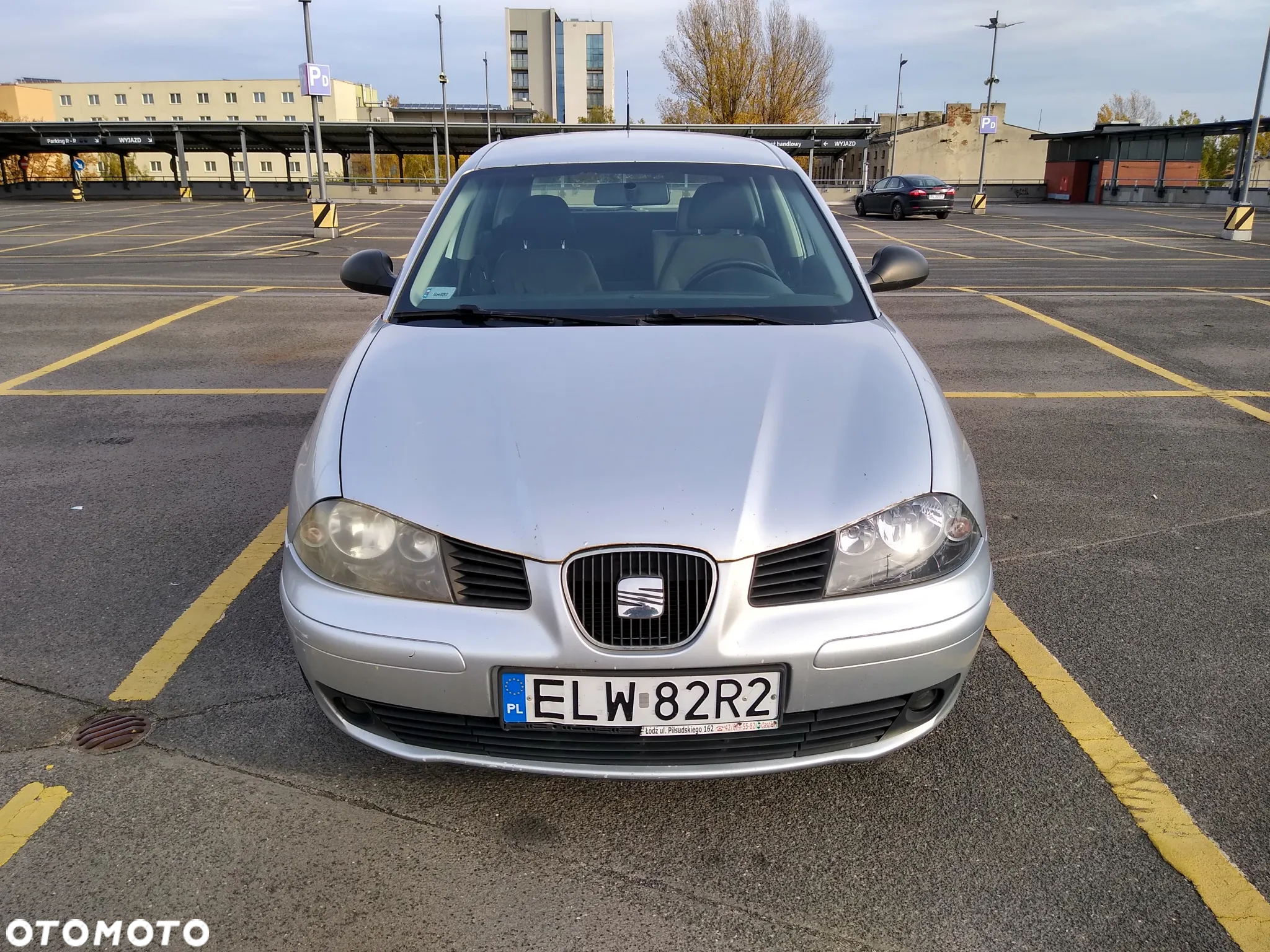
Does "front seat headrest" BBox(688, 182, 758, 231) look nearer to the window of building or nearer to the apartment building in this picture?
the apartment building

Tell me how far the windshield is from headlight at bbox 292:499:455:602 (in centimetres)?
103

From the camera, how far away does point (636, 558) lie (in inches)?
79.0

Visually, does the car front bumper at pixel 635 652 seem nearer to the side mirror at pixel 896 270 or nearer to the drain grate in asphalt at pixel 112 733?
the drain grate in asphalt at pixel 112 733

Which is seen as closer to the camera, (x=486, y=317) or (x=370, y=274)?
(x=486, y=317)

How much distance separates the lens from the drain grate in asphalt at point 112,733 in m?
2.60

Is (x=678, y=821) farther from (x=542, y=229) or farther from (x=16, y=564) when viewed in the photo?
(x=16, y=564)

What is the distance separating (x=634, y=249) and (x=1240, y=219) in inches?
851

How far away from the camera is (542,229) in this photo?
3.47 metres

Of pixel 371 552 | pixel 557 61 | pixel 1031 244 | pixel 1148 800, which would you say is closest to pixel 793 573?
pixel 371 552

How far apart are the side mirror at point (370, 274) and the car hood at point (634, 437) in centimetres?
92

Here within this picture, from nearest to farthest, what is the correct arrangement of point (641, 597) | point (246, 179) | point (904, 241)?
point (641, 597) → point (904, 241) → point (246, 179)

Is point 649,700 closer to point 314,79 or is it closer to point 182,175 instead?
point 314,79

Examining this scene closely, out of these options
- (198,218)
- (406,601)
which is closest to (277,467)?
(406,601)

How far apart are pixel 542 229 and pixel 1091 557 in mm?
2532
